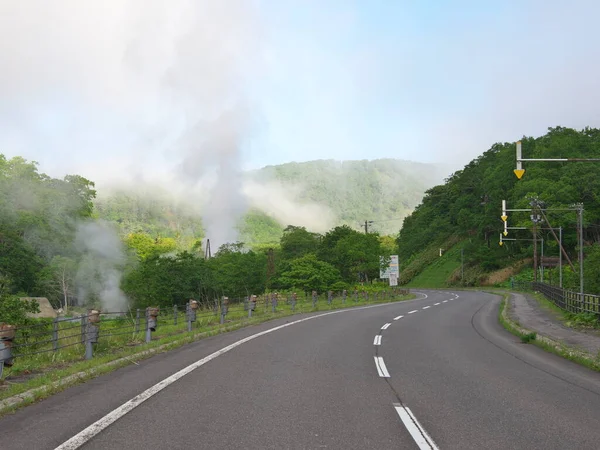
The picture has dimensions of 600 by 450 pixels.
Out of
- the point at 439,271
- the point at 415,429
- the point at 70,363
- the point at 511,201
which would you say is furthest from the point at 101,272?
the point at 439,271

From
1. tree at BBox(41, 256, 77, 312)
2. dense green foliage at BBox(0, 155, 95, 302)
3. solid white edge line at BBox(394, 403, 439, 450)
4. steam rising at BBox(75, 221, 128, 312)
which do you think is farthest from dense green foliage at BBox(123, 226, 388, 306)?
solid white edge line at BBox(394, 403, 439, 450)

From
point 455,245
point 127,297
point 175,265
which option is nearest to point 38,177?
point 127,297

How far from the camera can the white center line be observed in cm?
915

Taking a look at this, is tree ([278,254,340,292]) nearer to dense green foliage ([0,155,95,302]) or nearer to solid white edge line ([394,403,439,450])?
dense green foliage ([0,155,95,302])

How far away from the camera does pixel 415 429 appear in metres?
5.67

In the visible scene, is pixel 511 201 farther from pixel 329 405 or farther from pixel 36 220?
pixel 329 405

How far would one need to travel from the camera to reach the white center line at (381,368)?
9.15m

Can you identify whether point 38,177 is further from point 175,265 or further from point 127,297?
point 175,265

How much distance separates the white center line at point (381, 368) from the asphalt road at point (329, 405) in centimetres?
2

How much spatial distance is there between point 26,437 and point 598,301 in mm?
18888

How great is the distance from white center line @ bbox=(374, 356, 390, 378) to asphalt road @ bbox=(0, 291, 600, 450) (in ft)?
0.07

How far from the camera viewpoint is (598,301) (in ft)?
61.9

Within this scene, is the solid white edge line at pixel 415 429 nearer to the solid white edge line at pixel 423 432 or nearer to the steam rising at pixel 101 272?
the solid white edge line at pixel 423 432

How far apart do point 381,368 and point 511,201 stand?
83101 millimetres
